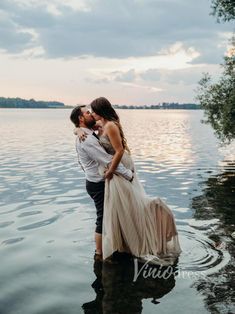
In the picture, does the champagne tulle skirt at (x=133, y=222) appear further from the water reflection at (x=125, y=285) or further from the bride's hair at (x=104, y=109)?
the bride's hair at (x=104, y=109)

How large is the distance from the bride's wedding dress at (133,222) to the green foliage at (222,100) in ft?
63.0

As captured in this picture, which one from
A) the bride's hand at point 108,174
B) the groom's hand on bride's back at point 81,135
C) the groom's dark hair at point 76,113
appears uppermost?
the groom's dark hair at point 76,113

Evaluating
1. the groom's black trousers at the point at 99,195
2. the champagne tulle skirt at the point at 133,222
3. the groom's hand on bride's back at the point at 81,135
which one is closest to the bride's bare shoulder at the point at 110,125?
the groom's hand on bride's back at the point at 81,135

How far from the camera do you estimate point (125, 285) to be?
7.46 m

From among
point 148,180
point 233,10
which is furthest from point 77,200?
point 233,10

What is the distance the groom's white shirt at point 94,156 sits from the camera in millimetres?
8469

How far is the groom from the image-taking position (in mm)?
8484

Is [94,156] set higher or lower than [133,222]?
higher

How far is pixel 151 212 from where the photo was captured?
28.6ft

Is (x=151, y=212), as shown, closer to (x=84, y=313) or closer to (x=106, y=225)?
(x=106, y=225)

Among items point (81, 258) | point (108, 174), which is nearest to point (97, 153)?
point (108, 174)

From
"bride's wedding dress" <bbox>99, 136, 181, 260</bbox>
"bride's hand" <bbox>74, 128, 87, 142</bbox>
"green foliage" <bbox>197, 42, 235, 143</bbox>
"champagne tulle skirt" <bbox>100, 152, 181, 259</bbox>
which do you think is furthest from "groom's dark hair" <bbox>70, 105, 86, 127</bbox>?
"green foliage" <bbox>197, 42, 235, 143</bbox>

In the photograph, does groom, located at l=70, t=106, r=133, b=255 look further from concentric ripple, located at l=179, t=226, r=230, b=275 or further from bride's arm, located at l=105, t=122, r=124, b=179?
concentric ripple, located at l=179, t=226, r=230, b=275

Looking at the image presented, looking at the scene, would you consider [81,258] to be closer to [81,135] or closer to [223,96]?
[81,135]
